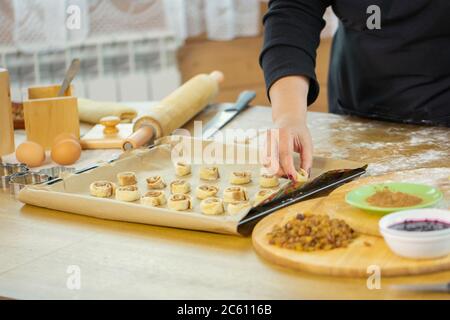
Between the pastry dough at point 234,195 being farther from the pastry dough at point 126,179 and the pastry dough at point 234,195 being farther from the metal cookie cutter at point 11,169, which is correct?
the metal cookie cutter at point 11,169

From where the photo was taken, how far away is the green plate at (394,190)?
1.26m

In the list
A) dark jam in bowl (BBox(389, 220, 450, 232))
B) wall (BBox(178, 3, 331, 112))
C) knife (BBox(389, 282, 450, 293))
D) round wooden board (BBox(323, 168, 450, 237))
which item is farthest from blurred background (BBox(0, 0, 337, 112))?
knife (BBox(389, 282, 450, 293))

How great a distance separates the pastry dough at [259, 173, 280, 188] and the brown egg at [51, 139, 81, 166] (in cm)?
47

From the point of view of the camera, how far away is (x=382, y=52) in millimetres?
1955

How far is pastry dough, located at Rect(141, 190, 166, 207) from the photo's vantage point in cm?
145

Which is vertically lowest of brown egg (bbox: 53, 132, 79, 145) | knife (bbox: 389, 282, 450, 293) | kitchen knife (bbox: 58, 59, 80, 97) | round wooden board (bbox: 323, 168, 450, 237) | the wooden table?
the wooden table

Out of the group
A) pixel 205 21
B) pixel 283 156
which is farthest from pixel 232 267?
pixel 205 21

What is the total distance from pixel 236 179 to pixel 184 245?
35cm

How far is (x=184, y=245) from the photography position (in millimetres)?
1266

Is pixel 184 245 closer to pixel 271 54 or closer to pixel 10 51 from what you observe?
pixel 271 54

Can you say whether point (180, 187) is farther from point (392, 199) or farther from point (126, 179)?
point (392, 199)

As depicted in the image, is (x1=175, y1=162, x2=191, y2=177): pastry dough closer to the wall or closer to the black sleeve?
the black sleeve

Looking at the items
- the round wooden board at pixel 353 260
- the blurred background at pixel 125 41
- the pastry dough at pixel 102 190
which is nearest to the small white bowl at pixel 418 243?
the round wooden board at pixel 353 260

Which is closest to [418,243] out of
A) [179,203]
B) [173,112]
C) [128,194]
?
[179,203]
